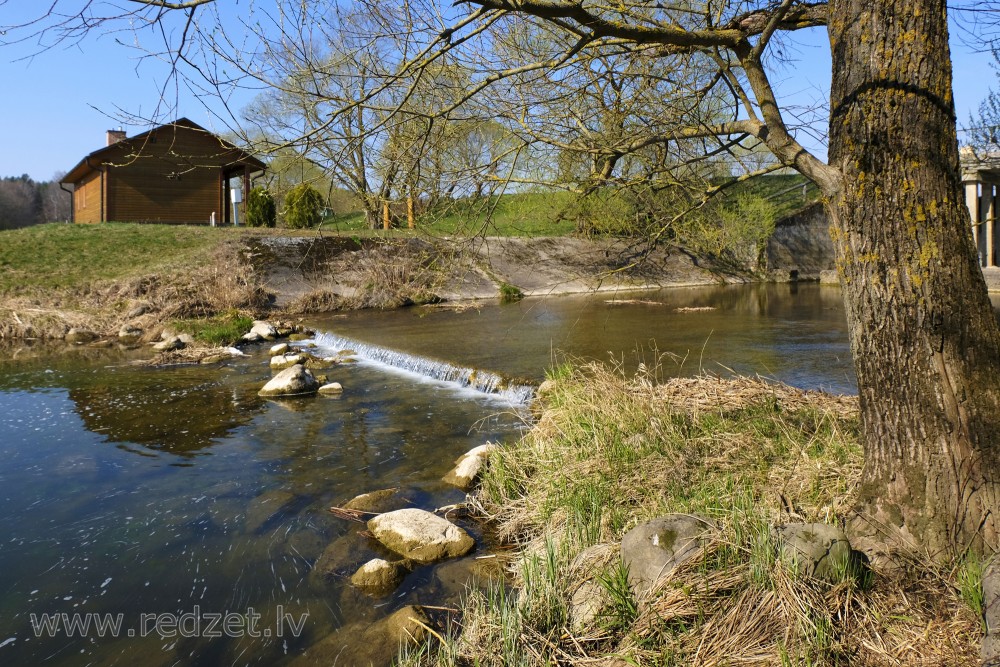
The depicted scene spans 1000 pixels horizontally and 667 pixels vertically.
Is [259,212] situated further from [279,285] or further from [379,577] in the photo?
[379,577]

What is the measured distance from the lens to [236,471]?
21.4ft

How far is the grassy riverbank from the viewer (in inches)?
104

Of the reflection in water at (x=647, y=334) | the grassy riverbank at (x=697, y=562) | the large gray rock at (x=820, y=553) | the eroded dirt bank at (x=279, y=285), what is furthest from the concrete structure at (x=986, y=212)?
the large gray rock at (x=820, y=553)

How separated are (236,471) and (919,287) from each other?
584 cm

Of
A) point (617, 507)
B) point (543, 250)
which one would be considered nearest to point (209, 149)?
point (543, 250)

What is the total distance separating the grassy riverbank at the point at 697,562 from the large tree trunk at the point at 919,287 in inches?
13.6

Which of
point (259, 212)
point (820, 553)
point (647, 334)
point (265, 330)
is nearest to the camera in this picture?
point (820, 553)

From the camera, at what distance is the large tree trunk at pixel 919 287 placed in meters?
2.95

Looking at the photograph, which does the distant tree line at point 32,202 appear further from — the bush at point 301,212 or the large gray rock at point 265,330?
the large gray rock at point 265,330

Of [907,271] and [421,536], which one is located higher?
[907,271]

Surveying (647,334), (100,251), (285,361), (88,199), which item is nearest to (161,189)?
(88,199)

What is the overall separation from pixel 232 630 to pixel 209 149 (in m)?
27.8

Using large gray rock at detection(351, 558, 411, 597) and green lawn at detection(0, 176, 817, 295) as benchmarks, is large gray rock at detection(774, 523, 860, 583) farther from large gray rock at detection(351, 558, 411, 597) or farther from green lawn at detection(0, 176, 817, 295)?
green lawn at detection(0, 176, 817, 295)

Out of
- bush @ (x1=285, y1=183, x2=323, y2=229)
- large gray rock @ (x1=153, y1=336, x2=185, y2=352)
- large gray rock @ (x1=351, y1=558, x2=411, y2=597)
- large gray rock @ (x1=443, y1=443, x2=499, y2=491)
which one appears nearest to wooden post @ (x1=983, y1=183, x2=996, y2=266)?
large gray rock @ (x1=443, y1=443, x2=499, y2=491)
